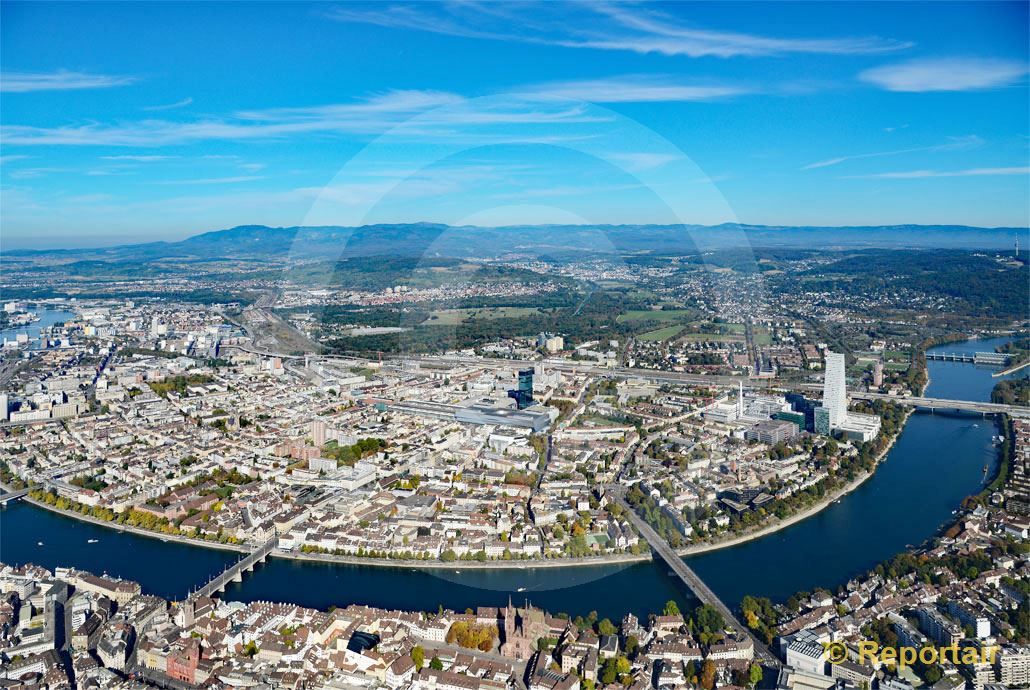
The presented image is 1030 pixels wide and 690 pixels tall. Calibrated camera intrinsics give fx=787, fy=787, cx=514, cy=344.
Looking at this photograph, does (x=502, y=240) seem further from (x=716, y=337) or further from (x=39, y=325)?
(x=39, y=325)

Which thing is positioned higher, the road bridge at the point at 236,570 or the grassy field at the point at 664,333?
the grassy field at the point at 664,333

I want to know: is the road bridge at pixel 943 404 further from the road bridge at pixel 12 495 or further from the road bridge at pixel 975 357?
the road bridge at pixel 12 495

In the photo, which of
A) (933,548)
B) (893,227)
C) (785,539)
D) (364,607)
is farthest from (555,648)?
(893,227)

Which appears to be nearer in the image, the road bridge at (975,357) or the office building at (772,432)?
the office building at (772,432)

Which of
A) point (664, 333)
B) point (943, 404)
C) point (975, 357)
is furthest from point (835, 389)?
point (975, 357)

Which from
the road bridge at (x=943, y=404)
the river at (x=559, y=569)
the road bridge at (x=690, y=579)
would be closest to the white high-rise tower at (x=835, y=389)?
the river at (x=559, y=569)

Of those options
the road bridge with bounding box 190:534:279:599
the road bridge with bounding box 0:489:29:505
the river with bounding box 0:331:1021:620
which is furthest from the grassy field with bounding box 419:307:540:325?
the road bridge with bounding box 190:534:279:599
